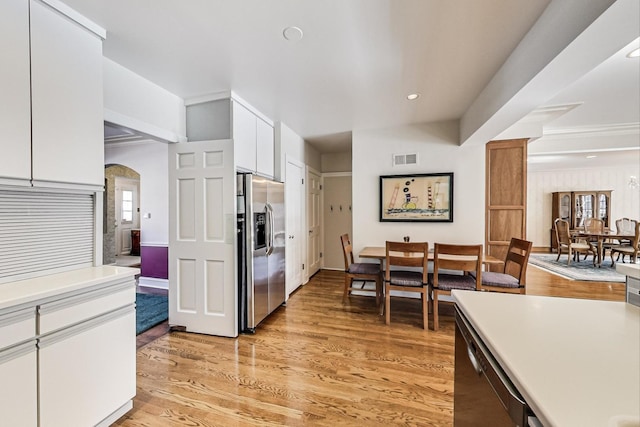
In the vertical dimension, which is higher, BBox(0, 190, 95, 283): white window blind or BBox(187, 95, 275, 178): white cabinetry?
BBox(187, 95, 275, 178): white cabinetry

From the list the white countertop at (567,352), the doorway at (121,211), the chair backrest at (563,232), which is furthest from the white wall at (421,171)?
the doorway at (121,211)

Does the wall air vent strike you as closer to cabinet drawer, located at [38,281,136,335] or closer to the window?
cabinet drawer, located at [38,281,136,335]

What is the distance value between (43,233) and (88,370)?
2.81 ft

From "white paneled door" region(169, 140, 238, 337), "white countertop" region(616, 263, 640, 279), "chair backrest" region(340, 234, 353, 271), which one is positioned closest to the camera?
"white countertop" region(616, 263, 640, 279)

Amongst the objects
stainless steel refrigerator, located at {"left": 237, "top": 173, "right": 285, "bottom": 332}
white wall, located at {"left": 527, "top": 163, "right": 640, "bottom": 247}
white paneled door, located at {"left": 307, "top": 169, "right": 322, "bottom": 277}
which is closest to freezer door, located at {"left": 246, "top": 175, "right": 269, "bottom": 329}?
stainless steel refrigerator, located at {"left": 237, "top": 173, "right": 285, "bottom": 332}

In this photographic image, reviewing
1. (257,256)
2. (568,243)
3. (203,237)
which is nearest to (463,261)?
(257,256)

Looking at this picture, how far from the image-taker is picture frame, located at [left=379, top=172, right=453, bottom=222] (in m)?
3.73

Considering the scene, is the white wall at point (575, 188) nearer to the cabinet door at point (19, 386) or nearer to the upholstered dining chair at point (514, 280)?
the upholstered dining chair at point (514, 280)

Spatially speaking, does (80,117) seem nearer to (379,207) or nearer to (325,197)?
(379,207)

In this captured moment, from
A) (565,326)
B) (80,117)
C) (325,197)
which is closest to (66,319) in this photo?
(80,117)

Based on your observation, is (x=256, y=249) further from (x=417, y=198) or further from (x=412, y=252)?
(x=417, y=198)

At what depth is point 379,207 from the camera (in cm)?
399

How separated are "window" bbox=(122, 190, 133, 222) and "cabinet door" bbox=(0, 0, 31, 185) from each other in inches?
256

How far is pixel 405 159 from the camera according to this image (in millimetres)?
3891
